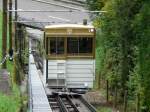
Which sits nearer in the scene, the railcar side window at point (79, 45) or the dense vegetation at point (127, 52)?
the dense vegetation at point (127, 52)

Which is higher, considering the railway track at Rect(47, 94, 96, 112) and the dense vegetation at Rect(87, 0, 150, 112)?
the dense vegetation at Rect(87, 0, 150, 112)

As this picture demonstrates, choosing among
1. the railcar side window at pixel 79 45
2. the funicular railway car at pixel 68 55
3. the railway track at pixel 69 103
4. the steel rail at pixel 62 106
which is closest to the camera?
the steel rail at pixel 62 106

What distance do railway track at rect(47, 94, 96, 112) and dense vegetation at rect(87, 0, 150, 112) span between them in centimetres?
136

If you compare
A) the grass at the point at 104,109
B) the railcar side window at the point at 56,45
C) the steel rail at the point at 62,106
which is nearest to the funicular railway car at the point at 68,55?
the railcar side window at the point at 56,45

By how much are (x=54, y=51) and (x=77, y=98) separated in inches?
130

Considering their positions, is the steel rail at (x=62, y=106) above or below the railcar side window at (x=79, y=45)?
below

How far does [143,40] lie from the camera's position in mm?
20188

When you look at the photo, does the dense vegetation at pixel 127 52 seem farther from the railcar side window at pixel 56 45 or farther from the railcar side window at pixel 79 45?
the railcar side window at pixel 56 45

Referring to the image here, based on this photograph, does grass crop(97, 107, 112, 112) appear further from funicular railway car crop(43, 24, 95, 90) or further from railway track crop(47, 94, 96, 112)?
funicular railway car crop(43, 24, 95, 90)

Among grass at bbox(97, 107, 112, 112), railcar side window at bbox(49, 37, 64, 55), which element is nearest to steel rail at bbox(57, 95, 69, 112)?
grass at bbox(97, 107, 112, 112)

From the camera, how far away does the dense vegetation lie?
19953mm

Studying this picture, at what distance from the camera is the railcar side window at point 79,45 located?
28891 mm

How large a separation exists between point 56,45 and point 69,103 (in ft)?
8.88

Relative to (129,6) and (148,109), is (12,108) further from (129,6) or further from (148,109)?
(129,6)
